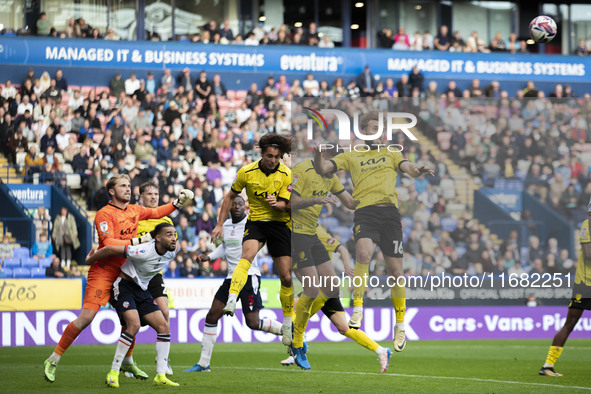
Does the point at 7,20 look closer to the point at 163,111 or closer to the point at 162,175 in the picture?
the point at 163,111

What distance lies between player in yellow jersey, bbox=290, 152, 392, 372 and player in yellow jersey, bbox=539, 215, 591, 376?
2.24 meters

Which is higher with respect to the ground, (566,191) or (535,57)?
(535,57)

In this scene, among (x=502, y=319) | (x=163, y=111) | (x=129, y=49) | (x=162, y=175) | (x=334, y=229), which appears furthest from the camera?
(x=129, y=49)

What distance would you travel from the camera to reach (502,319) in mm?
20406

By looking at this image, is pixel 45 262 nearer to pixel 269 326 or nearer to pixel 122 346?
pixel 269 326

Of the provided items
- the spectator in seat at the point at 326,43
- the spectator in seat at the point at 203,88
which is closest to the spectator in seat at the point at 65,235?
the spectator in seat at the point at 203,88

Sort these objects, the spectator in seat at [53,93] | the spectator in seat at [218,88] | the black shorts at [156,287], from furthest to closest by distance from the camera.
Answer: the spectator in seat at [218,88] < the spectator in seat at [53,93] < the black shorts at [156,287]

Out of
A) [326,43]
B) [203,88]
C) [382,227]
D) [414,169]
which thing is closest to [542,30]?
[414,169]

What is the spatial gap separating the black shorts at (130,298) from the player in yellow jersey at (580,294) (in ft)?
17.2

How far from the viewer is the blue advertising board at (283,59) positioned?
27.7 m

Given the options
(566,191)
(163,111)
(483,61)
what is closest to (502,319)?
(566,191)

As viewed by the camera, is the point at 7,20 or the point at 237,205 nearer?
the point at 237,205

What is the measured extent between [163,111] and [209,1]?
742 centimetres

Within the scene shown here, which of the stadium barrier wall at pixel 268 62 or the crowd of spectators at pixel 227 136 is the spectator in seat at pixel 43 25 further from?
the crowd of spectators at pixel 227 136
